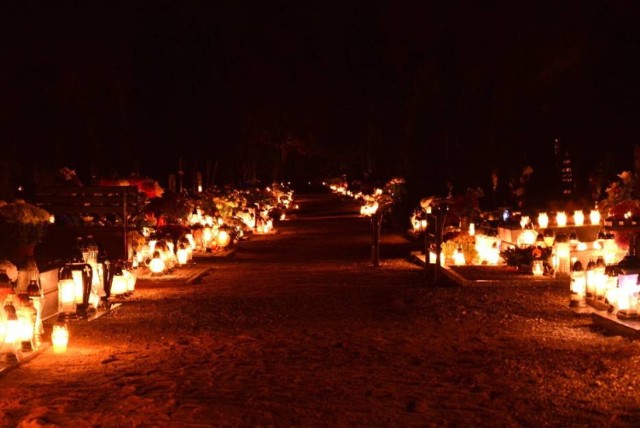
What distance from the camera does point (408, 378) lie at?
958 centimetres

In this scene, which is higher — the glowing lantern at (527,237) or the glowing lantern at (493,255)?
the glowing lantern at (527,237)

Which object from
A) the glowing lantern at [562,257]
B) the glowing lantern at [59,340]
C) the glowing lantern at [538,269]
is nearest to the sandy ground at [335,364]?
the glowing lantern at [59,340]

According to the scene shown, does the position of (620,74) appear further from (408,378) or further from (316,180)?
(316,180)

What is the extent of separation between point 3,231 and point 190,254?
21.8 ft

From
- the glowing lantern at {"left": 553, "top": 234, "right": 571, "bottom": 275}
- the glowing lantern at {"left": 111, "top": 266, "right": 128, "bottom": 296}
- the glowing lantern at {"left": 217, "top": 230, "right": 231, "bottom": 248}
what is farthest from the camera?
the glowing lantern at {"left": 217, "top": 230, "right": 231, "bottom": 248}

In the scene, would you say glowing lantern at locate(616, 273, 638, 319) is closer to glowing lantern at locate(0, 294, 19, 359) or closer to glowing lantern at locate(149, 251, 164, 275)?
glowing lantern at locate(0, 294, 19, 359)

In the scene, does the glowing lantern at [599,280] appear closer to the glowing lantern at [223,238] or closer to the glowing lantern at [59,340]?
the glowing lantern at [59,340]

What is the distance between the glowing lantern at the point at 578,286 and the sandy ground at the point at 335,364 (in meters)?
0.26

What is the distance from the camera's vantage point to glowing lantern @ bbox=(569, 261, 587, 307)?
14174 millimetres

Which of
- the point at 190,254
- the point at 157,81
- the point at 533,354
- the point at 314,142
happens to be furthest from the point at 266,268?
the point at 314,142

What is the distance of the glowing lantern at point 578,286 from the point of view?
14.2 metres

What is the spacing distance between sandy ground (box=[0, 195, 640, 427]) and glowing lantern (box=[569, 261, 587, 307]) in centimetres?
26

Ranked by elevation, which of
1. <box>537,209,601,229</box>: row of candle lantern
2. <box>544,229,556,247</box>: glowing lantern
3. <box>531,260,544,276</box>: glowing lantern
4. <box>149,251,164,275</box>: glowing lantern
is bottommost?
<box>531,260,544,276</box>: glowing lantern

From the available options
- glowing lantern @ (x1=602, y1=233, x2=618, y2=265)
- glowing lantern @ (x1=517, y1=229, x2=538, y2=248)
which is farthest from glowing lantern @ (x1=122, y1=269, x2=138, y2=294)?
glowing lantern @ (x1=517, y1=229, x2=538, y2=248)
